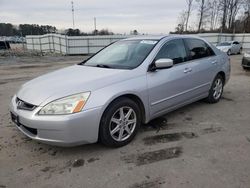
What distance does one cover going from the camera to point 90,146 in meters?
3.54

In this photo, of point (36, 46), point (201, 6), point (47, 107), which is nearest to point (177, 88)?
point (47, 107)

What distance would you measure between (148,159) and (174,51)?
207 centimetres

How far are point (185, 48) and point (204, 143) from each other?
1872 millimetres

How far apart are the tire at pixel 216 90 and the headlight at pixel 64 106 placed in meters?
3.36

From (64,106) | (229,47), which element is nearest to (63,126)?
(64,106)

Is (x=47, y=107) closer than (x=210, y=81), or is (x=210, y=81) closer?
(x=47, y=107)

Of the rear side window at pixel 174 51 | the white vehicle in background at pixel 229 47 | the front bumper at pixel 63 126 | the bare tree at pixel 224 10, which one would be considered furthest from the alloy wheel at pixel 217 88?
the bare tree at pixel 224 10

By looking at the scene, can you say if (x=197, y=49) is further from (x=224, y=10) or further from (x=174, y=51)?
(x=224, y=10)

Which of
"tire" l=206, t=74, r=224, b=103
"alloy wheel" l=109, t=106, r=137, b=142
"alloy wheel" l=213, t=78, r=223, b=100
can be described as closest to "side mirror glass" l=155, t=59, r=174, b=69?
"alloy wheel" l=109, t=106, r=137, b=142

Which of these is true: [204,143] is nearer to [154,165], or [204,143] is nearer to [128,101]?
[154,165]

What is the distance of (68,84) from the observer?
3.32 meters

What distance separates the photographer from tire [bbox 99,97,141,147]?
3.26m

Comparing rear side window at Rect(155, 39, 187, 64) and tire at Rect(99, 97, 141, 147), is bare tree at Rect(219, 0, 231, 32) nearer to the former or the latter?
rear side window at Rect(155, 39, 187, 64)

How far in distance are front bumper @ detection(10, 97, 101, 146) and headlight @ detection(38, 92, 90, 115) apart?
0.05 metres
